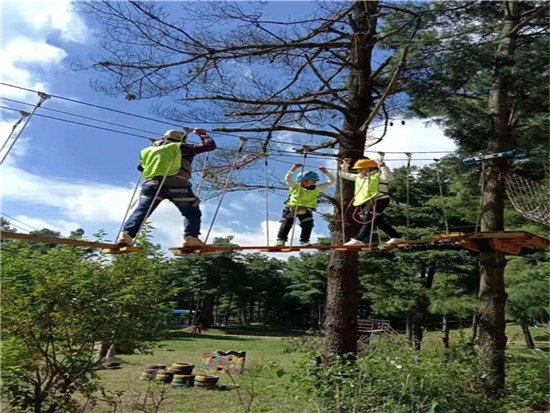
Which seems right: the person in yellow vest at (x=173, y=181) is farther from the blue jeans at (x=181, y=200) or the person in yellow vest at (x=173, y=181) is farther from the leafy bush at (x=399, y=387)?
the leafy bush at (x=399, y=387)

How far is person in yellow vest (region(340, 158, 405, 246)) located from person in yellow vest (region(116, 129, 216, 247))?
71.4 inches

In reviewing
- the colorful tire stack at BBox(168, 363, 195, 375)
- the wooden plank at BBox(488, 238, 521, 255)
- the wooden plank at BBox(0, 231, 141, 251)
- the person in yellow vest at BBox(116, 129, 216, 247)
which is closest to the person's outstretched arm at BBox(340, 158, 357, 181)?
the wooden plank at BBox(488, 238, 521, 255)

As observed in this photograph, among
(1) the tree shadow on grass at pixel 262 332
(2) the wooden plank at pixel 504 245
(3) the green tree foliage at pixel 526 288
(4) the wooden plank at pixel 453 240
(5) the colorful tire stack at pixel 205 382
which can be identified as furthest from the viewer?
(1) the tree shadow on grass at pixel 262 332

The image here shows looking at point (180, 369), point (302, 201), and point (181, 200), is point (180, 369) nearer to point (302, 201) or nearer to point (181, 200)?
point (302, 201)

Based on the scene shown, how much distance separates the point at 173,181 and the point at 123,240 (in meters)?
0.78

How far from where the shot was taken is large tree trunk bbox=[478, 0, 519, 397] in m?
6.34

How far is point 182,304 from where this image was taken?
4350 centimetres

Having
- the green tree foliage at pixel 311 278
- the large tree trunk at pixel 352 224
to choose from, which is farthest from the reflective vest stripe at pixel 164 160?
the green tree foliage at pixel 311 278

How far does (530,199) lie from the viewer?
652 cm

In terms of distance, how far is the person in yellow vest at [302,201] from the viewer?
19.1ft

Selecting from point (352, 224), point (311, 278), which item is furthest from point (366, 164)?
point (311, 278)

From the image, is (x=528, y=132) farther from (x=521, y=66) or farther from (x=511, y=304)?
(x=511, y=304)

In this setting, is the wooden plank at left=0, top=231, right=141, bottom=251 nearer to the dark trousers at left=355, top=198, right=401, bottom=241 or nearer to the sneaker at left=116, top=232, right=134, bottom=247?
the sneaker at left=116, top=232, right=134, bottom=247

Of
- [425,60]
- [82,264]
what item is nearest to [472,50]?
[425,60]
